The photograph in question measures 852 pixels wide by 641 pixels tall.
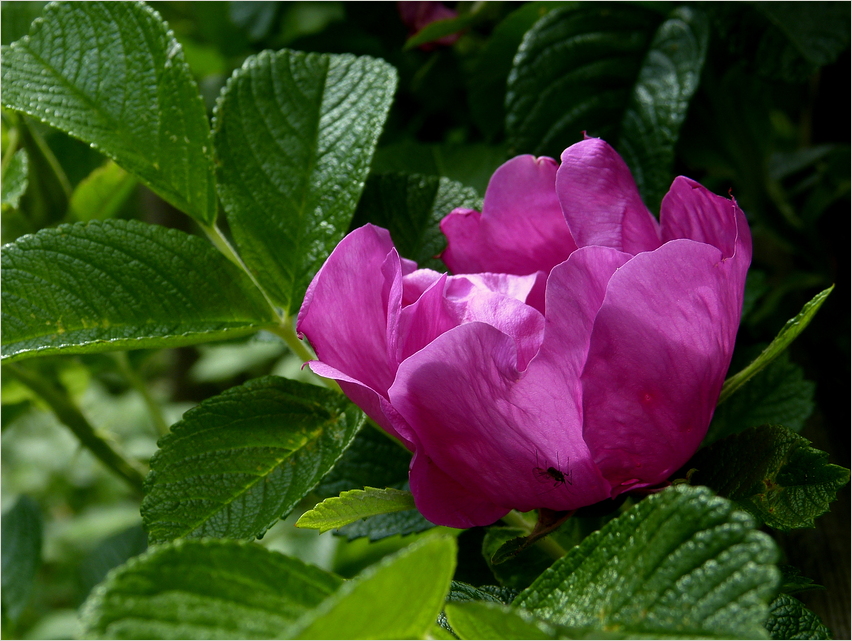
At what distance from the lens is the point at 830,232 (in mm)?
747

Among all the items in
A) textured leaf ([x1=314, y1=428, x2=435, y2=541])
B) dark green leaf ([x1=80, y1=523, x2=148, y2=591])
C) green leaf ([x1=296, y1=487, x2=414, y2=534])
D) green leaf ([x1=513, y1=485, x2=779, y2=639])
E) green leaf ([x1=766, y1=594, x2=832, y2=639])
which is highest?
green leaf ([x1=513, y1=485, x2=779, y2=639])

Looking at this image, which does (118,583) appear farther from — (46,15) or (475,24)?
(475,24)

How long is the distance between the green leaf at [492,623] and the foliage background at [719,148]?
9.5 inches

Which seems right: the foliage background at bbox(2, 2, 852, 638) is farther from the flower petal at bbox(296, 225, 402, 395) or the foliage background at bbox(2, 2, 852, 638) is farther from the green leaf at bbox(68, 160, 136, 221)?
the flower petal at bbox(296, 225, 402, 395)

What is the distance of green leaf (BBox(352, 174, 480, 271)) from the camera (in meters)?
0.48

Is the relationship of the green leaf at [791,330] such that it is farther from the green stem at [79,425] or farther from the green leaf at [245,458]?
the green stem at [79,425]

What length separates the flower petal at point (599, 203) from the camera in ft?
1.13

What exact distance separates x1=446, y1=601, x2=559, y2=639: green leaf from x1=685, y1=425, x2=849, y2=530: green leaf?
13 centimetres

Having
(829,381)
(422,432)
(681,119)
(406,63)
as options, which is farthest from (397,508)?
(406,63)

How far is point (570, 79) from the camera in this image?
0.60m

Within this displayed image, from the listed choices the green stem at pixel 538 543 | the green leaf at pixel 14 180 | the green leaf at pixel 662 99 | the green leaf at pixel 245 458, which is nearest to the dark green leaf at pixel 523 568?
the green stem at pixel 538 543

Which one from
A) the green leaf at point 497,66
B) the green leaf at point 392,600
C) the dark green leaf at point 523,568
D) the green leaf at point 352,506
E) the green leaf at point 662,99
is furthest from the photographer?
the green leaf at point 497,66

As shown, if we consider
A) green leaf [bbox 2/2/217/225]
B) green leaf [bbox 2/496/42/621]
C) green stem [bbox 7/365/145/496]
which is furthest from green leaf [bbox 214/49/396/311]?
green leaf [bbox 2/496/42/621]

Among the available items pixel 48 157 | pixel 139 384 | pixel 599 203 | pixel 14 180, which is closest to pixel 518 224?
pixel 599 203
